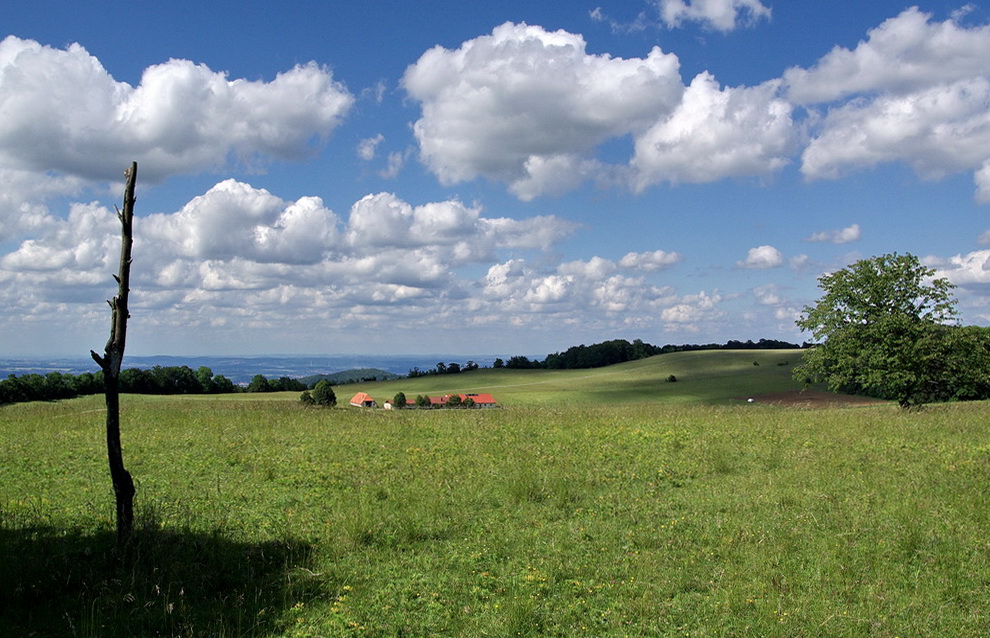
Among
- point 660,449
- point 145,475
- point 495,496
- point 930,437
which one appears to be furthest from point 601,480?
point 930,437

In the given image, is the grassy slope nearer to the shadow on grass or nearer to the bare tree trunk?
the shadow on grass

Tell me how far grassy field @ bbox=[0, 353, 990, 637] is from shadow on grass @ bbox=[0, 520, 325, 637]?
0.03 metres

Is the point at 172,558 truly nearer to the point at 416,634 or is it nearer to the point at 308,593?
the point at 308,593

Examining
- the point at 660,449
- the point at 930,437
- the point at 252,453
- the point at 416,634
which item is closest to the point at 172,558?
the point at 416,634

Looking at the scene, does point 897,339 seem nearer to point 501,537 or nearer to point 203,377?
point 501,537

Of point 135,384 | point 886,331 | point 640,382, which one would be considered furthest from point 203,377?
point 886,331

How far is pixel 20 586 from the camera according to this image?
6812mm

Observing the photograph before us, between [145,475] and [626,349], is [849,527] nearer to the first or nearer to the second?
[145,475]

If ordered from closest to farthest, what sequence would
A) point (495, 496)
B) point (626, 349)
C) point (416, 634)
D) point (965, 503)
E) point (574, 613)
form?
1. point (416, 634)
2. point (574, 613)
3. point (965, 503)
4. point (495, 496)
5. point (626, 349)

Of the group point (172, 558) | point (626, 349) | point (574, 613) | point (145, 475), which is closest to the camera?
point (574, 613)

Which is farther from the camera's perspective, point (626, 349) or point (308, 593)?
point (626, 349)

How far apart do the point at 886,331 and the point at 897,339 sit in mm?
541

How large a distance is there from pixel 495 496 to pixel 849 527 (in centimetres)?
577

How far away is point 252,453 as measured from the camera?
48.4 feet
